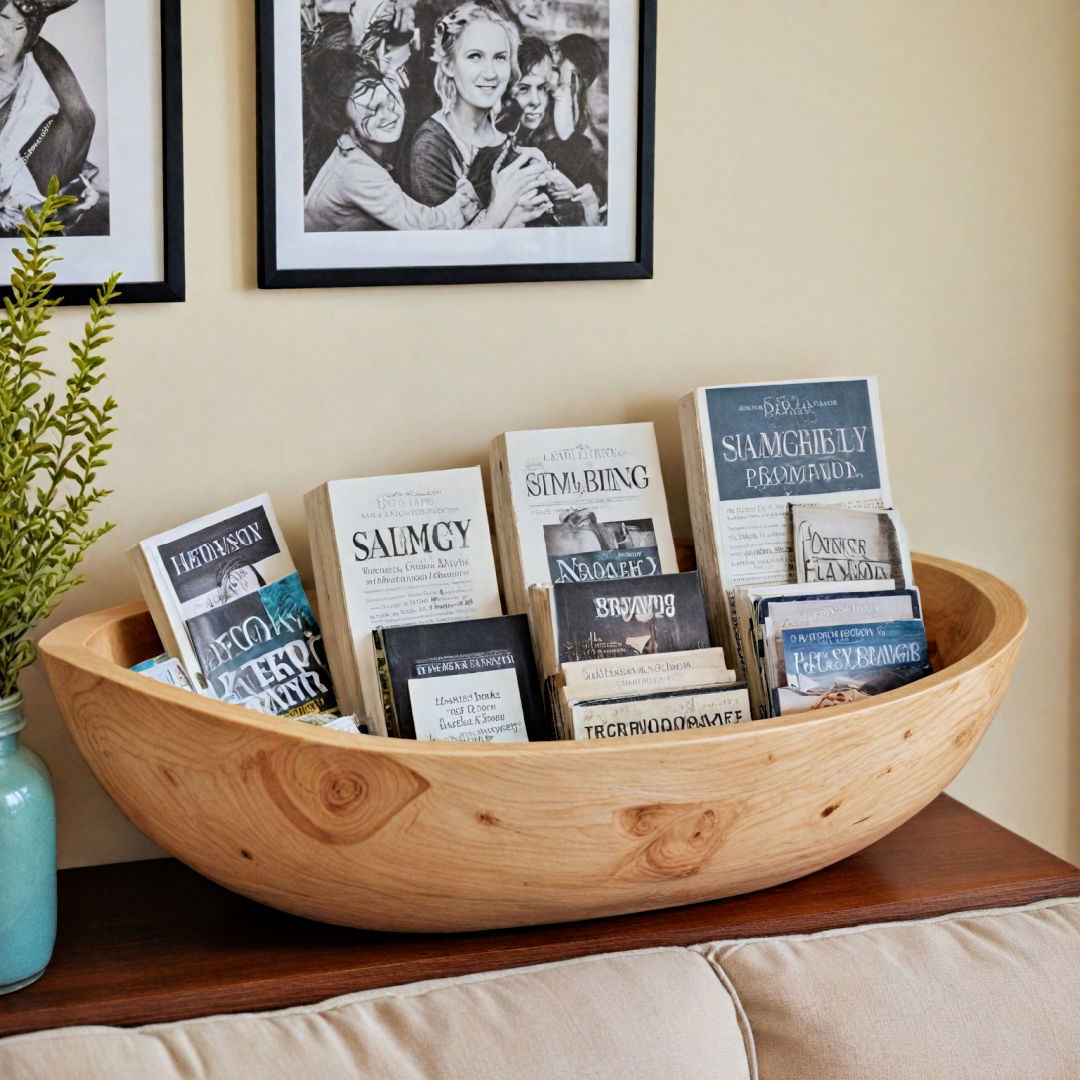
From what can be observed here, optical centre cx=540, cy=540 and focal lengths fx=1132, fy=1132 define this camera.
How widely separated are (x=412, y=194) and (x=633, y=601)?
1.47 ft

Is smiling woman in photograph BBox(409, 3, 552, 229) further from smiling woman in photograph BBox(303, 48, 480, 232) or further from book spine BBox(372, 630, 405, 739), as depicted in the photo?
book spine BBox(372, 630, 405, 739)

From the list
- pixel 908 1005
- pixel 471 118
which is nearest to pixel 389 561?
pixel 471 118

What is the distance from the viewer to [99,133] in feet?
3.29

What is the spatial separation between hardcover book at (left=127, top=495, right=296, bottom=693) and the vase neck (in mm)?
136

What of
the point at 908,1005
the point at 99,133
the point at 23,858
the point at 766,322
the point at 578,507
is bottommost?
the point at 908,1005

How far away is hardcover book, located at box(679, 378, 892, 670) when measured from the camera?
1119 mm

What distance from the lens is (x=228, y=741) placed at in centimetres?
81

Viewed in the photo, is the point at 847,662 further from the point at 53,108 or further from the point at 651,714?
the point at 53,108

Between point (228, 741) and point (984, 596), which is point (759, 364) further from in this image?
point (228, 741)

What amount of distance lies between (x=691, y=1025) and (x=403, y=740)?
0.29 m

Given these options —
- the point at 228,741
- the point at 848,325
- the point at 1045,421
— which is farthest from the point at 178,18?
the point at 1045,421

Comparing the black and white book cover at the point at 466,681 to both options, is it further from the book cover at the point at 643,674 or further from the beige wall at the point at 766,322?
the beige wall at the point at 766,322

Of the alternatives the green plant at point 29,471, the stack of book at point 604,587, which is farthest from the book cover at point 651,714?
the green plant at point 29,471

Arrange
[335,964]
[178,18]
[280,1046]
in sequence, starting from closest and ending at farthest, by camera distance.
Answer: [280,1046]
[335,964]
[178,18]
